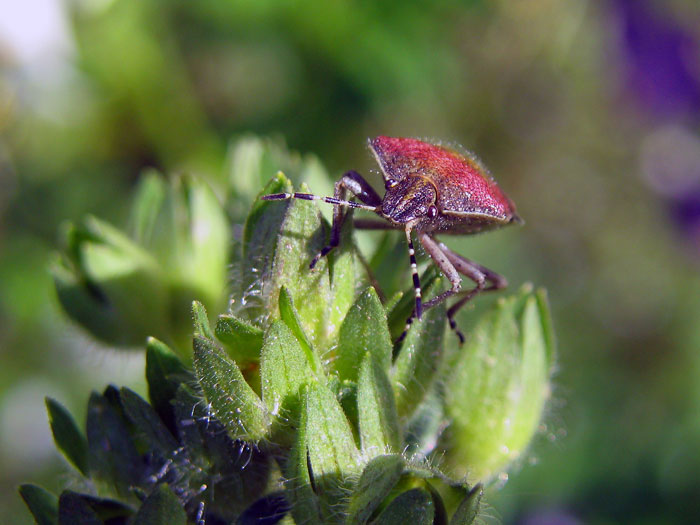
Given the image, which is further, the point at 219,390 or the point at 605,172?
the point at 605,172

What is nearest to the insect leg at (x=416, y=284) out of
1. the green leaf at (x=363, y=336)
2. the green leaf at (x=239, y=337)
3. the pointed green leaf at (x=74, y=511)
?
the green leaf at (x=363, y=336)

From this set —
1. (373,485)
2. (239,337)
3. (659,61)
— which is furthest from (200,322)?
(659,61)

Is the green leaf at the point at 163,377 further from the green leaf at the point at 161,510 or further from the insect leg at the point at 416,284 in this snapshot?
the insect leg at the point at 416,284

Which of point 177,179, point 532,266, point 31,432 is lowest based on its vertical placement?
point 532,266

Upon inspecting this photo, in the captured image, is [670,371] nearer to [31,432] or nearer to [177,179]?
[177,179]

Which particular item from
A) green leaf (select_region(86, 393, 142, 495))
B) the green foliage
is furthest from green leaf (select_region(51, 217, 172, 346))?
green leaf (select_region(86, 393, 142, 495))

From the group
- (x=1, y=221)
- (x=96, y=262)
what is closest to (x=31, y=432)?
(x=1, y=221)

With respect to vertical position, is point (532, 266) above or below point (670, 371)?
above
